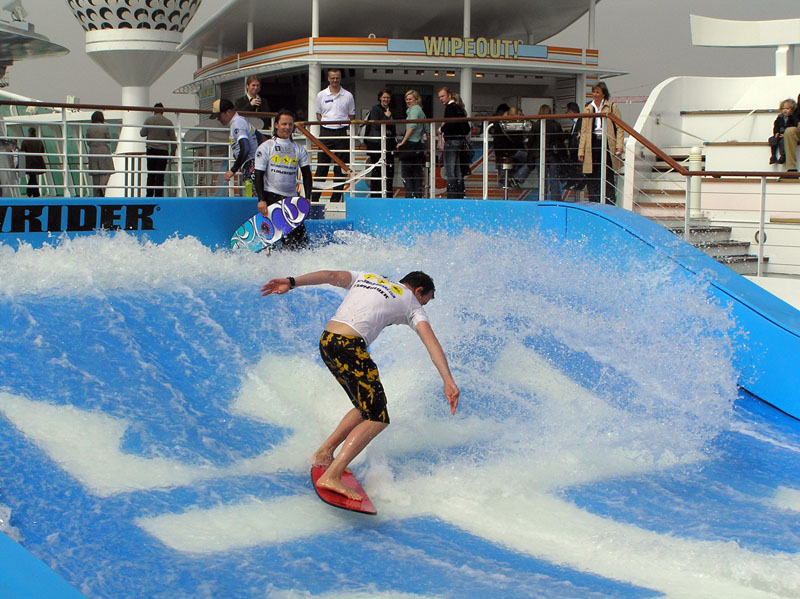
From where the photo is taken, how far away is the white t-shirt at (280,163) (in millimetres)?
9773

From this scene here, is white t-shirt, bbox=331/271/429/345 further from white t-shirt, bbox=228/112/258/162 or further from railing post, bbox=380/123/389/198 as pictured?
railing post, bbox=380/123/389/198

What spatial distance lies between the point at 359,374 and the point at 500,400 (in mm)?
2161

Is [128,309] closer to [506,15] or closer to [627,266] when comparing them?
[627,266]

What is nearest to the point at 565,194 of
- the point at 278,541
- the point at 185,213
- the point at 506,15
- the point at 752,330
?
the point at 752,330

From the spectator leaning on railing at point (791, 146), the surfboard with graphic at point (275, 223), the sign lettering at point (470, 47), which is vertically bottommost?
the surfboard with graphic at point (275, 223)

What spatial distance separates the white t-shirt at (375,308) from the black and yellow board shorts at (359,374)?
0.11 m

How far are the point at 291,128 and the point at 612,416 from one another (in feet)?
16.2

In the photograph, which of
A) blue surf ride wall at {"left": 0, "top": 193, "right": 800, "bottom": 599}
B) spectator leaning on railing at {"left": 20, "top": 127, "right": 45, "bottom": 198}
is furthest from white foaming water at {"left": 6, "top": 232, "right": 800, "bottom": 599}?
spectator leaning on railing at {"left": 20, "top": 127, "right": 45, "bottom": 198}

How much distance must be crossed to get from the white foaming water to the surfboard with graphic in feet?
0.69

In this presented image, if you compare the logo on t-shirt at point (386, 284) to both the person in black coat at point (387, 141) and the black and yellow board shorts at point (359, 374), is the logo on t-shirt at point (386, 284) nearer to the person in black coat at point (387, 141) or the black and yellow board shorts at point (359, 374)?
the black and yellow board shorts at point (359, 374)

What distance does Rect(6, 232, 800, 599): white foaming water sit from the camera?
16.1 ft

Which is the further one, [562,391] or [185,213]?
[185,213]

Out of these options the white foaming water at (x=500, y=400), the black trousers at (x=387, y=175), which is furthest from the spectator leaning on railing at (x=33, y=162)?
the white foaming water at (x=500, y=400)

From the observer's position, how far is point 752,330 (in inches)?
303
